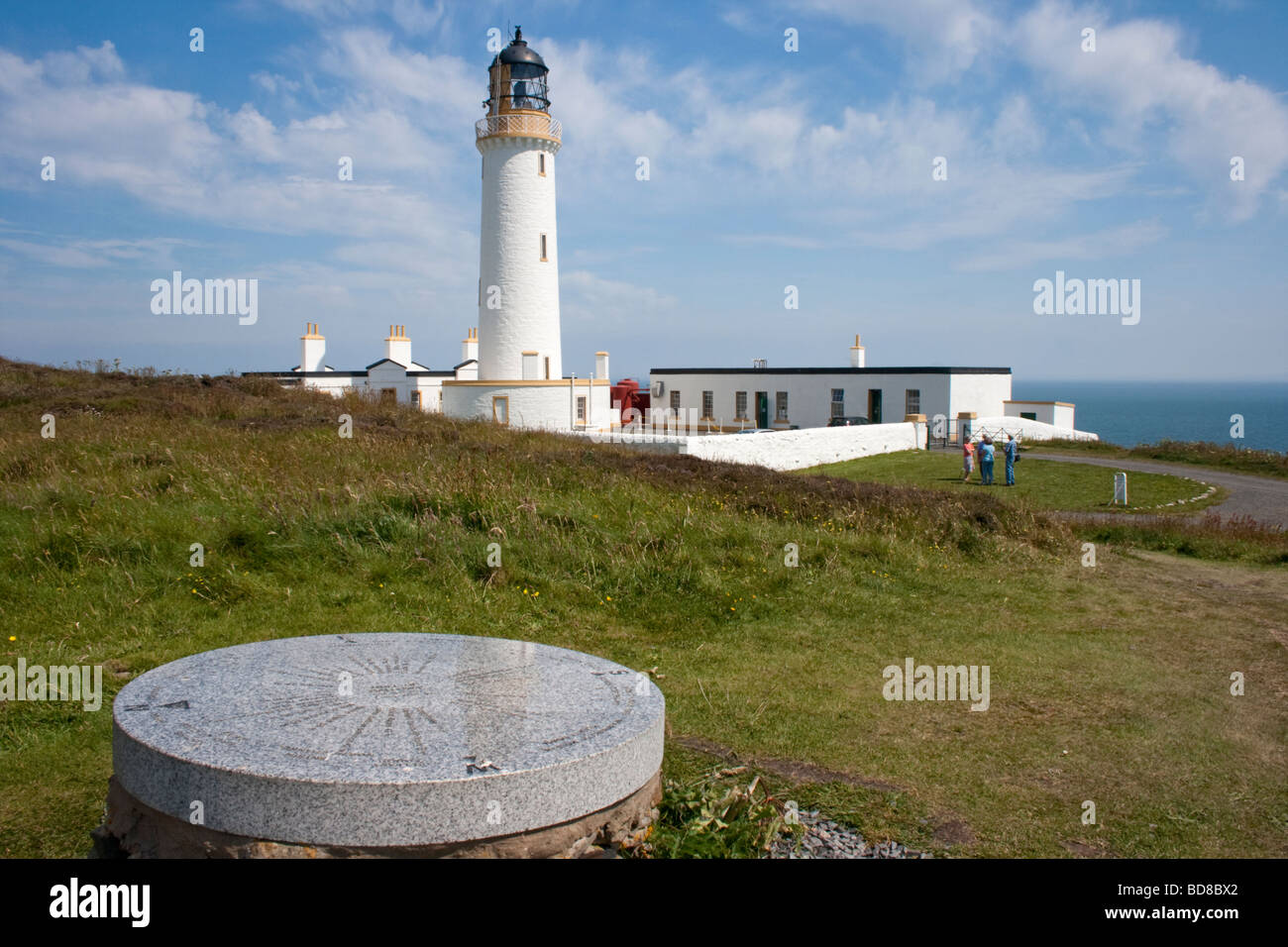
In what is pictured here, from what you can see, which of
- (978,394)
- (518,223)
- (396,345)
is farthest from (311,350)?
(978,394)

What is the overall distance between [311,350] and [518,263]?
16662 mm

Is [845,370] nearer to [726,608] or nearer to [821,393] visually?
[821,393]

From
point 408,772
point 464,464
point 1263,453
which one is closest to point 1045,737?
point 408,772

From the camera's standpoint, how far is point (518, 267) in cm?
3309

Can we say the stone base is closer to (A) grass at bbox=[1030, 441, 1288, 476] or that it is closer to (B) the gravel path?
(B) the gravel path

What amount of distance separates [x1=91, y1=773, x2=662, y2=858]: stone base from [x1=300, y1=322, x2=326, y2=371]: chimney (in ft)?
141

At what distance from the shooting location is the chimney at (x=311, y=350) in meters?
44.6

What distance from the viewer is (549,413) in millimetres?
34375

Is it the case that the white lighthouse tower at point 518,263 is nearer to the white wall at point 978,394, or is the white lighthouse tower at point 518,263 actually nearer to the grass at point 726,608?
the white wall at point 978,394

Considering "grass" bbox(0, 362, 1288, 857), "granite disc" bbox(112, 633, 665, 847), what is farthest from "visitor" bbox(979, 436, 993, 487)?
"granite disc" bbox(112, 633, 665, 847)

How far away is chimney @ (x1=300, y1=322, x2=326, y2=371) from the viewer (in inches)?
1757
